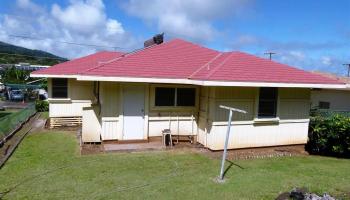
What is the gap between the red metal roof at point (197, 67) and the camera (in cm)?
1137

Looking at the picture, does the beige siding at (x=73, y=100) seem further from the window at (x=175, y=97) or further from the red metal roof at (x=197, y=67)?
the window at (x=175, y=97)

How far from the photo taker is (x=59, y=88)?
17016mm

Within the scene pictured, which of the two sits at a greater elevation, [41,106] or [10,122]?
[10,122]

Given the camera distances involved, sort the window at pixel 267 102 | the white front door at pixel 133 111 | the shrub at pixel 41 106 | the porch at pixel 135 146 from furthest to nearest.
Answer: the shrub at pixel 41 106 → the window at pixel 267 102 → the white front door at pixel 133 111 → the porch at pixel 135 146

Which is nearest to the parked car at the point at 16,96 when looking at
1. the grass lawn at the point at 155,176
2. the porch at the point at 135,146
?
the grass lawn at the point at 155,176

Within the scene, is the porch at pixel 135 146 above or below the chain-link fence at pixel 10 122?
below

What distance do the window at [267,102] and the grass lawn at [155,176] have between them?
6.11 feet

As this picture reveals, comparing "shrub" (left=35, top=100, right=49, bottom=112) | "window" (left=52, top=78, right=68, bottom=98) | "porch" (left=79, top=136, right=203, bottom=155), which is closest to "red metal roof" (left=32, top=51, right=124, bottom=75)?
"window" (left=52, top=78, right=68, bottom=98)

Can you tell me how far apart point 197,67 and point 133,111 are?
3.11 metres

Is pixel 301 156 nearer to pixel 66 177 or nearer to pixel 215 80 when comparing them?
pixel 215 80

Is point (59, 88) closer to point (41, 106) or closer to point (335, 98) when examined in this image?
point (41, 106)

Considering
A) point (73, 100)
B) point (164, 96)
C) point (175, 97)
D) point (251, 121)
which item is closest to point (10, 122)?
point (73, 100)

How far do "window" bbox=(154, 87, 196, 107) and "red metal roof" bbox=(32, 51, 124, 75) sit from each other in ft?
14.2

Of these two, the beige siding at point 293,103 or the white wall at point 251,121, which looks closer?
the white wall at point 251,121
